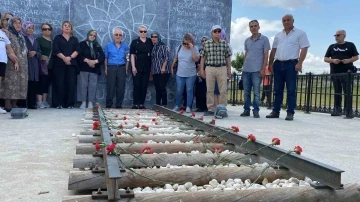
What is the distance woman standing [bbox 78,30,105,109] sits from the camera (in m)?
9.69

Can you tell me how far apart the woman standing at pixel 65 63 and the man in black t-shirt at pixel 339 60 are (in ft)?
18.5

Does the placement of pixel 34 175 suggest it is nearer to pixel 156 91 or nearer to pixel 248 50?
pixel 248 50

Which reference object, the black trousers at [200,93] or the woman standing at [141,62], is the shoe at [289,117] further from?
the woman standing at [141,62]

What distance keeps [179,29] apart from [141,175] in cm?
871

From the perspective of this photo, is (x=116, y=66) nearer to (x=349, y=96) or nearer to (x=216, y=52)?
(x=216, y=52)

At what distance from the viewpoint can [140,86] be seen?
999cm

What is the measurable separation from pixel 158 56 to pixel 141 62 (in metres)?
0.42

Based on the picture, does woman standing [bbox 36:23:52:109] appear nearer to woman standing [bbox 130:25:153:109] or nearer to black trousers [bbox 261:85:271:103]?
woman standing [bbox 130:25:153:109]

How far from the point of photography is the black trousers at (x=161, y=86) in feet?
32.4

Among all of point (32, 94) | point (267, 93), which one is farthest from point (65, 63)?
point (267, 93)

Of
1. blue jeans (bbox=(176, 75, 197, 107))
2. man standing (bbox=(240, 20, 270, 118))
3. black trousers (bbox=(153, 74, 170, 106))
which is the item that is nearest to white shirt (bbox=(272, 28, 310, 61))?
man standing (bbox=(240, 20, 270, 118))

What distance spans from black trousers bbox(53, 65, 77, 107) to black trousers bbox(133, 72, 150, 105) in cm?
137

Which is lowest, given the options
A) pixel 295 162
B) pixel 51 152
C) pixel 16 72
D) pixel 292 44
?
pixel 51 152

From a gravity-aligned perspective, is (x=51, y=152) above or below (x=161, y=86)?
below
